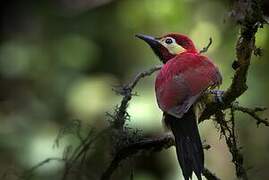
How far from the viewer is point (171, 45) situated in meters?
2.39

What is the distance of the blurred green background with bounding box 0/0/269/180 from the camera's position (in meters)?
3.78

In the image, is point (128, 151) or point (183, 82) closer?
point (128, 151)

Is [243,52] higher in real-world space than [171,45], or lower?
lower

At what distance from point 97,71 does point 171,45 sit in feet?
6.49

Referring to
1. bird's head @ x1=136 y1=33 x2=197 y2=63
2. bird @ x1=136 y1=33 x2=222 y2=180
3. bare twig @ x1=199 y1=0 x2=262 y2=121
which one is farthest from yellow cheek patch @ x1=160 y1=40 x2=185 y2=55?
bare twig @ x1=199 y1=0 x2=262 y2=121

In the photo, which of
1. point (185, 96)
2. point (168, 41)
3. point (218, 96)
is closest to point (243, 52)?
point (218, 96)

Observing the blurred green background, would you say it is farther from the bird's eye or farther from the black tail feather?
the black tail feather

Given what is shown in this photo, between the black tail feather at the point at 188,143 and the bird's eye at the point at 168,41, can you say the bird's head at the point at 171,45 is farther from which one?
the black tail feather at the point at 188,143

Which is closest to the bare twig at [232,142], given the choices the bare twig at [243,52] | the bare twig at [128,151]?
the bare twig at [243,52]

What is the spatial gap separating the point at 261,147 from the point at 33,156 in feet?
3.93

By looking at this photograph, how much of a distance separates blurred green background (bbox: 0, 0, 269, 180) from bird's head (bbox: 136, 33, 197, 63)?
3.95 ft

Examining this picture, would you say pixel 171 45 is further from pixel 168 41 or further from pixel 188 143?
pixel 188 143

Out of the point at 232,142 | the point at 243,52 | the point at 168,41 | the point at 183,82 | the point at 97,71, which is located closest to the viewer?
the point at 243,52

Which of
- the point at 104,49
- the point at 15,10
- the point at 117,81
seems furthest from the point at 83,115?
the point at 15,10
